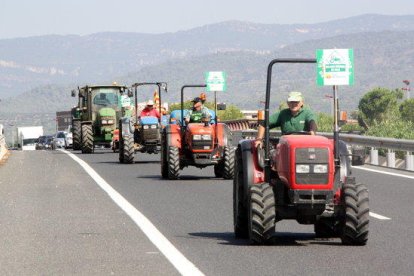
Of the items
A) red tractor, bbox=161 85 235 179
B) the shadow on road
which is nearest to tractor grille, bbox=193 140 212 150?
red tractor, bbox=161 85 235 179

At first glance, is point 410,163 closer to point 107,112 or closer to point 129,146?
point 129,146

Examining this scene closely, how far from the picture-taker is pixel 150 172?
1250 inches

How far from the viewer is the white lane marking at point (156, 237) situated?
12193 mm

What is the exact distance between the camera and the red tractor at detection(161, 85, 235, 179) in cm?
2797

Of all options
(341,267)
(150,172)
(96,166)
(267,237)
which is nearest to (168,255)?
(267,237)

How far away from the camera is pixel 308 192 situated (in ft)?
44.5

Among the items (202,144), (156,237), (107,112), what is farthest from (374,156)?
(156,237)

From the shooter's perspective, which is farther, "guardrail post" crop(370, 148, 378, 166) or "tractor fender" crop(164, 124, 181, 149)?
"guardrail post" crop(370, 148, 378, 166)

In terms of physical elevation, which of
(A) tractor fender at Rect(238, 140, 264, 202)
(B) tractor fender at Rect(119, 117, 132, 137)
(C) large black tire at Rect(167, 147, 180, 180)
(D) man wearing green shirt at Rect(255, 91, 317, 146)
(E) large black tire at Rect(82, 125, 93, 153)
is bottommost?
(E) large black tire at Rect(82, 125, 93, 153)

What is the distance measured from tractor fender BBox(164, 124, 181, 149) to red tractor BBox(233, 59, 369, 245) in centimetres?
1403

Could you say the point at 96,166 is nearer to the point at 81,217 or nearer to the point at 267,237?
the point at 81,217

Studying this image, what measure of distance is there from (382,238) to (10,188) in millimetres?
12610

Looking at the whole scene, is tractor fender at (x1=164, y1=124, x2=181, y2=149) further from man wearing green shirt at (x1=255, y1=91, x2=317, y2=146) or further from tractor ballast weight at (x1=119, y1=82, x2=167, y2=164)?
man wearing green shirt at (x1=255, y1=91, x2=317, y2=146)

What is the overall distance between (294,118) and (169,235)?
202 centimetres
